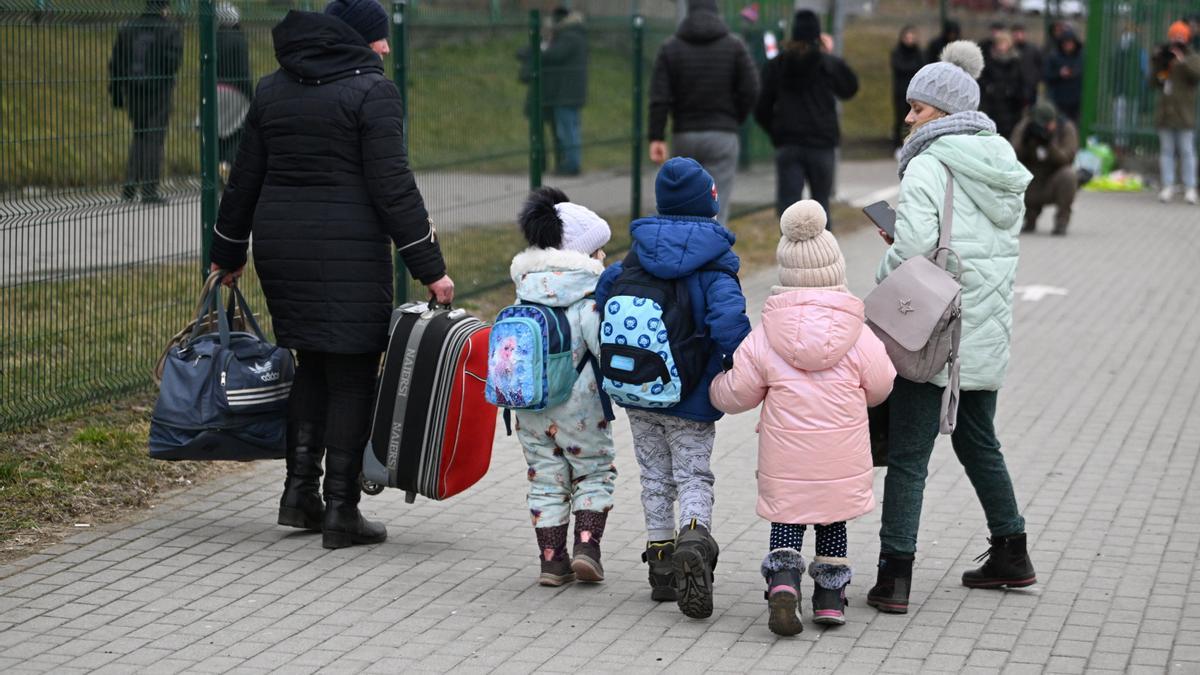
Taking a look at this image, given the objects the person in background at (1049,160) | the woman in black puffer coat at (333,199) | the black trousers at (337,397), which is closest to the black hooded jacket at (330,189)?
the woman in black puffer coat at (333,199)

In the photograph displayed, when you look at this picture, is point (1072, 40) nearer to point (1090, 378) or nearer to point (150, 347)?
point (1090, 378)

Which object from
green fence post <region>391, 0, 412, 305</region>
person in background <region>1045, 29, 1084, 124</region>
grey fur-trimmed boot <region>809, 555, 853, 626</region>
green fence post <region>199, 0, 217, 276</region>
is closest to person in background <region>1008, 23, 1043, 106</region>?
person in background <region>1045, 29, 1084, 124</region>

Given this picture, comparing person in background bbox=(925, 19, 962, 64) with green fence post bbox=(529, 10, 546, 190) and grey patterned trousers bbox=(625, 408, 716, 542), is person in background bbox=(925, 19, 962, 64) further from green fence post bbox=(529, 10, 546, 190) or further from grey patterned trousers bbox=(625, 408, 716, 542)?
grey patterned trousers bbox=(625, 408, 716, 542)

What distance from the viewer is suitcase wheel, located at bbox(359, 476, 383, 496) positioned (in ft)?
19.3

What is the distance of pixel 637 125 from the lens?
13438 mm

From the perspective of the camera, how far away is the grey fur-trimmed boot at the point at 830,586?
506 cm

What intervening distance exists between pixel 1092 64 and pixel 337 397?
1636 centimetres

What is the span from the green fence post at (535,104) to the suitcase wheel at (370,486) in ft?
17.6

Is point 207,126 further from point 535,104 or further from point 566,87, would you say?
point 566,87

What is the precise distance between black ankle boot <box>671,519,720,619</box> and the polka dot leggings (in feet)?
0.68

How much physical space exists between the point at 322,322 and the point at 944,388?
6.68ft

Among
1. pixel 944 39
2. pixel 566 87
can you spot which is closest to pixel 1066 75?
pixel 944 39

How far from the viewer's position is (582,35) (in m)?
12.2

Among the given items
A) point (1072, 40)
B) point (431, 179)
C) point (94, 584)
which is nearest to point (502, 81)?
point (431, 179)
